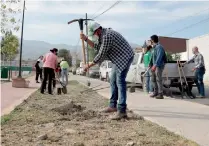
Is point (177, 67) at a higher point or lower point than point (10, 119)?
higher

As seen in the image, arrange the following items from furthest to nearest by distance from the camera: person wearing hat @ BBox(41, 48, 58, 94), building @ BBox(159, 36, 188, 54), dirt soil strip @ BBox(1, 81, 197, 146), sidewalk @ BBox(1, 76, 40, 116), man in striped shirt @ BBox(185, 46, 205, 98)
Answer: building @ BBox(159, 36, 188, 54) → person wearing hat @ BBox(41, 48, 58, 94) → man in striped shirt @ BBox(185, 46, 205, 98) → sidewalk @ BBox(1, 76, 40, 116) → dirt soil strip @ BBox(1, 81, 197, 146)

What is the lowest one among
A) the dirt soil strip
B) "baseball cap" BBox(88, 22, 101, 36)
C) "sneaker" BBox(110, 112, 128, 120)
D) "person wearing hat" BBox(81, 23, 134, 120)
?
the dirt soil strip

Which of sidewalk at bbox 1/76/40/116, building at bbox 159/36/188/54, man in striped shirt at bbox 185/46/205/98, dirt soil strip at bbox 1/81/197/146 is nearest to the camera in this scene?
dirt soil strip at bbox 1/81/197/146

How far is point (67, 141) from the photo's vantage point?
516cm

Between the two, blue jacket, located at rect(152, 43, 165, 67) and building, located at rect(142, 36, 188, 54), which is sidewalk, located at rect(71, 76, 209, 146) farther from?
building, located at rect(142, 36, 188, 54)

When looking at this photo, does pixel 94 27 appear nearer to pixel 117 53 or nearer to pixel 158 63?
pixel 117 53

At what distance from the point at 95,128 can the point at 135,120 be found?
1.12m

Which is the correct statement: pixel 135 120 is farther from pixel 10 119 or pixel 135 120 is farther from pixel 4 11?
pixel 4 11

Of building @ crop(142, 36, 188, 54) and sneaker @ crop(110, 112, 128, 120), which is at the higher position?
building @ crop(142, 36, 188, 54)

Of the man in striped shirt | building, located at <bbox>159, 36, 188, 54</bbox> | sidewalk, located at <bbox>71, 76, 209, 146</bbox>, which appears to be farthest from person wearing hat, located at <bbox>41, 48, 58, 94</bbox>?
building, located at <bbox>159, 36, 188, 54</bbox>

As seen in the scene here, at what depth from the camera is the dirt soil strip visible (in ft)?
16.7

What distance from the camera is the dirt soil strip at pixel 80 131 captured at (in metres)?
5.10

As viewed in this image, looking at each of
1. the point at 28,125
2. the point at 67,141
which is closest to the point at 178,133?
the point at 67,141

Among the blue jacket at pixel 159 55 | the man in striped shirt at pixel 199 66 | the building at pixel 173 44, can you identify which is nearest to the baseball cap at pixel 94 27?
the blue jacket at pixel 159 55
